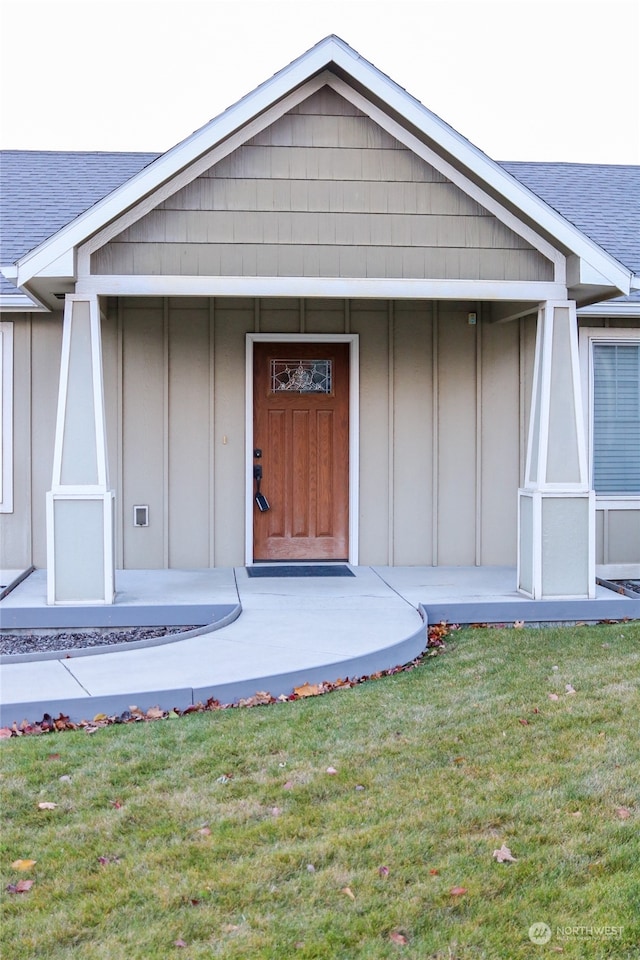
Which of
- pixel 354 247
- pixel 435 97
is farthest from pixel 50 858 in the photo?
pixel 435 97

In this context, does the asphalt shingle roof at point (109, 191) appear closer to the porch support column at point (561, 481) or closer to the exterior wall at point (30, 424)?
the exterior wall at point (30, 424)

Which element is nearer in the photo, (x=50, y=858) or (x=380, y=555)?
(x=50, y=858)

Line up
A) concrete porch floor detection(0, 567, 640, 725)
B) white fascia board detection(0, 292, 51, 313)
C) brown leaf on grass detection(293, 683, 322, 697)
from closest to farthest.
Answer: concrete porch floor detection(0, 567, 640, 725)
brown leaf on grass detection(293, 683, 322, 697)
white fascia board detection(0, 292, 51, 313)

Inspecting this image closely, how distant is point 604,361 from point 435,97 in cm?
1552

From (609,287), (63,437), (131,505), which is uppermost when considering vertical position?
(609,287)

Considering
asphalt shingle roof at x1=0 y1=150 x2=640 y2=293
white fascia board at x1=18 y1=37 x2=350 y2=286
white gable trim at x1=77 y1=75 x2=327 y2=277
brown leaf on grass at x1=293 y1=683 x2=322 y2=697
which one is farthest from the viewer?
asphalt shingle roof at x1=0 y1=150 x2=640 y2=293

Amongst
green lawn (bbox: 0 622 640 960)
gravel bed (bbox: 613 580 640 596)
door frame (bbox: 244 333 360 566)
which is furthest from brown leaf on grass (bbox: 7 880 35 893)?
gravel bed (bbox: 613 580 640 596)

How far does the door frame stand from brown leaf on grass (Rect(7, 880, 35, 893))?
608 cm

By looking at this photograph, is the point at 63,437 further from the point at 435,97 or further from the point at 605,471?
the point at 435,97

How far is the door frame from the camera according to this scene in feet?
29.9

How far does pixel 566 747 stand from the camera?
174 inches

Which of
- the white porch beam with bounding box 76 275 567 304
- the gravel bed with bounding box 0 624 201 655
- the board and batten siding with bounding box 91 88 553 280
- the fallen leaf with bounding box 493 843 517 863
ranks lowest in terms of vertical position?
the fallen leaf with bounding box 493 843 517 863

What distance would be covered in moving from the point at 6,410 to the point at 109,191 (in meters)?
3.41

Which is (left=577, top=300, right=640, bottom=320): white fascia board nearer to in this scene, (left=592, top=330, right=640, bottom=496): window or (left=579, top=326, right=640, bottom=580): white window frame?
(left=579, top=326, right=640, bottom=580): white window frame
